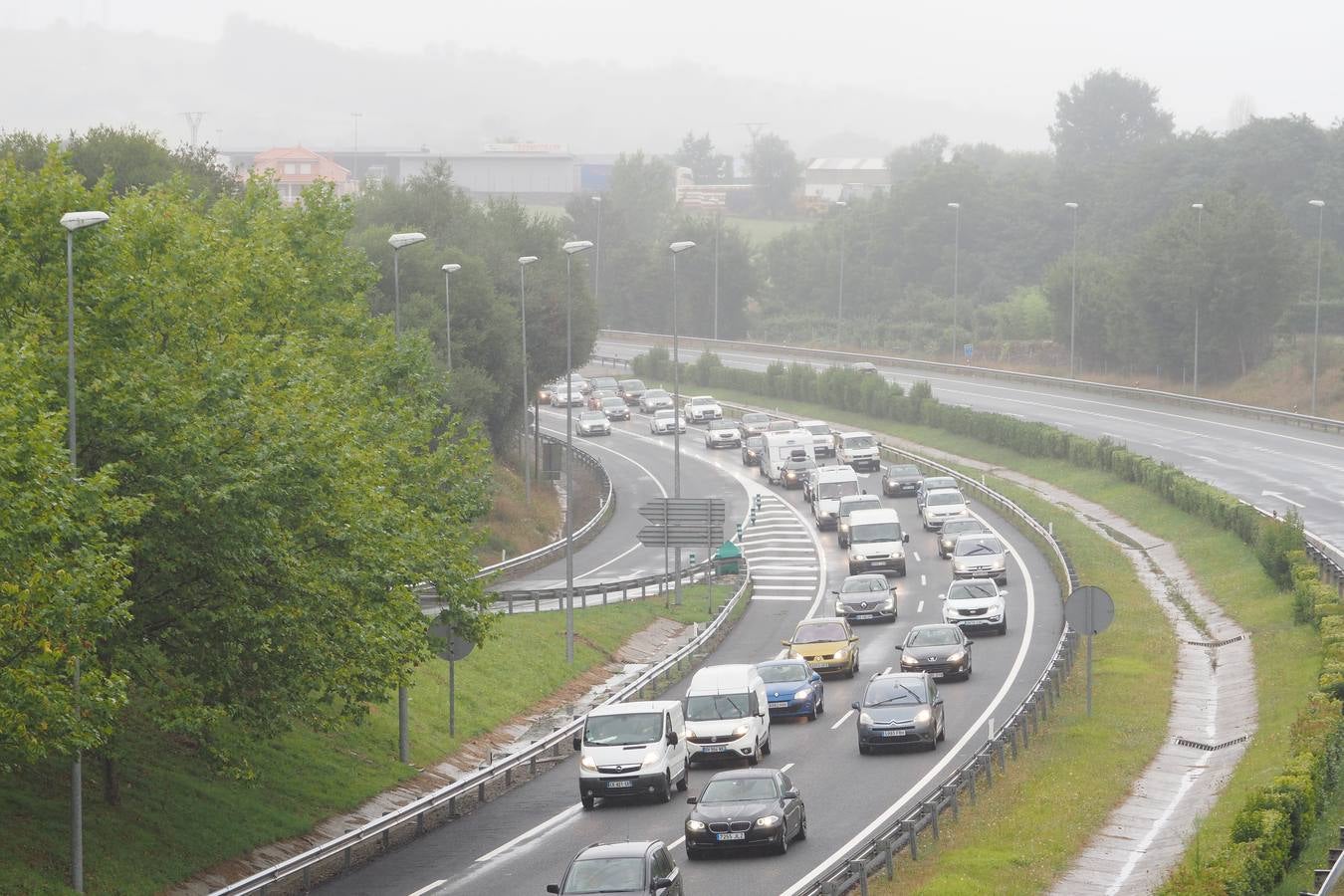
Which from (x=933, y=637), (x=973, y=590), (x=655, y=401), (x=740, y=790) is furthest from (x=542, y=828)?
(x=655, y=401)

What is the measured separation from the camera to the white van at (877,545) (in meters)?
56.8

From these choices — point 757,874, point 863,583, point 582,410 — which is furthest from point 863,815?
point 582,410

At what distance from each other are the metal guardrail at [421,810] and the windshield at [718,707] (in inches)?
146

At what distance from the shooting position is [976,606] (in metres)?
45.7

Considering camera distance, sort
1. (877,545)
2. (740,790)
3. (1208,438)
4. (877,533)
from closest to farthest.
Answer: (740,790) → (877,545) → (877,533) → (1208,438)

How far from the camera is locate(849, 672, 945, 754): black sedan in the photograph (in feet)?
105

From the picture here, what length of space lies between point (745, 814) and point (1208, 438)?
59891 mm

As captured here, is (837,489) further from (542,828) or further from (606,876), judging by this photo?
(606,876)

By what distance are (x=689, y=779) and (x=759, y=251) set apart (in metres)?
152

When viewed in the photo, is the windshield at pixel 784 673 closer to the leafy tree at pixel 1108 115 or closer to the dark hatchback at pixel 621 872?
the dark hatchback at pixel 621 872

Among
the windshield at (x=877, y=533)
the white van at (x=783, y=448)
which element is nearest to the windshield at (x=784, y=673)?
the windshield at (x=877, y=533)

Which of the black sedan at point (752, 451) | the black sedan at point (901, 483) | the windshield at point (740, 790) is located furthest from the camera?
the black sedan at point (752, 451)

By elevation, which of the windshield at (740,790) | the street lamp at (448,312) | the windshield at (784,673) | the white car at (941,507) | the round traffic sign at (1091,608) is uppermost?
the street lamp at (448,312)

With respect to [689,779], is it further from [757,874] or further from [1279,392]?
[1279,392]
